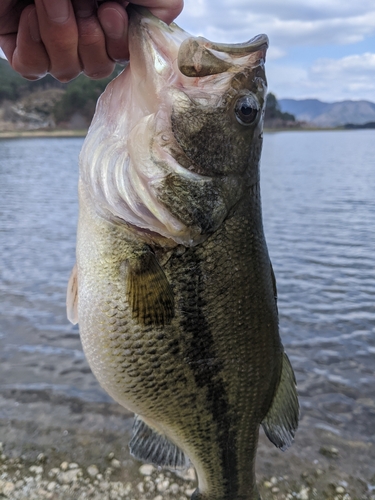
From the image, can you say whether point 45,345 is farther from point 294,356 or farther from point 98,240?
point 98,240

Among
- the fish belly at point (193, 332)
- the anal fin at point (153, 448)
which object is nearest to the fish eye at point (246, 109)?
the fish belly at point (193, 332)

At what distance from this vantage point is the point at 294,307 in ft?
27.9

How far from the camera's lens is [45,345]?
6.96m

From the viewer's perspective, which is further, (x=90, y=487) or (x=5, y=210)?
(x=5, y=210)

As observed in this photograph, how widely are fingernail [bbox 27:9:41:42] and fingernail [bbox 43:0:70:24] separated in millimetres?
166

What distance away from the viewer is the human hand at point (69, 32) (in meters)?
2.14

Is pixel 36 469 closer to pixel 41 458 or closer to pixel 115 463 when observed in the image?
pixel 41 458

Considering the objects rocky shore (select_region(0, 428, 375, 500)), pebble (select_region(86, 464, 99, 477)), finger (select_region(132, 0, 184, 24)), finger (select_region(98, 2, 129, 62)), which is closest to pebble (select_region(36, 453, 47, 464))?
rocky shore (select_region(0, 428, 375, 500))

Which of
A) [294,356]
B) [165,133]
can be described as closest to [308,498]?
[294,356]

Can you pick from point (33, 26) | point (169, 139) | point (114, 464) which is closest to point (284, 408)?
point (169, 139)

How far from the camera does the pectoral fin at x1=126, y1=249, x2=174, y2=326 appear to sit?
2184mm

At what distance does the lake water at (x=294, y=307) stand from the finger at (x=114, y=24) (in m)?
4.12

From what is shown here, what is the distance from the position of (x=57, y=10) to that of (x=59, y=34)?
142mm

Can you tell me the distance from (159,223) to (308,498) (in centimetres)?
308
